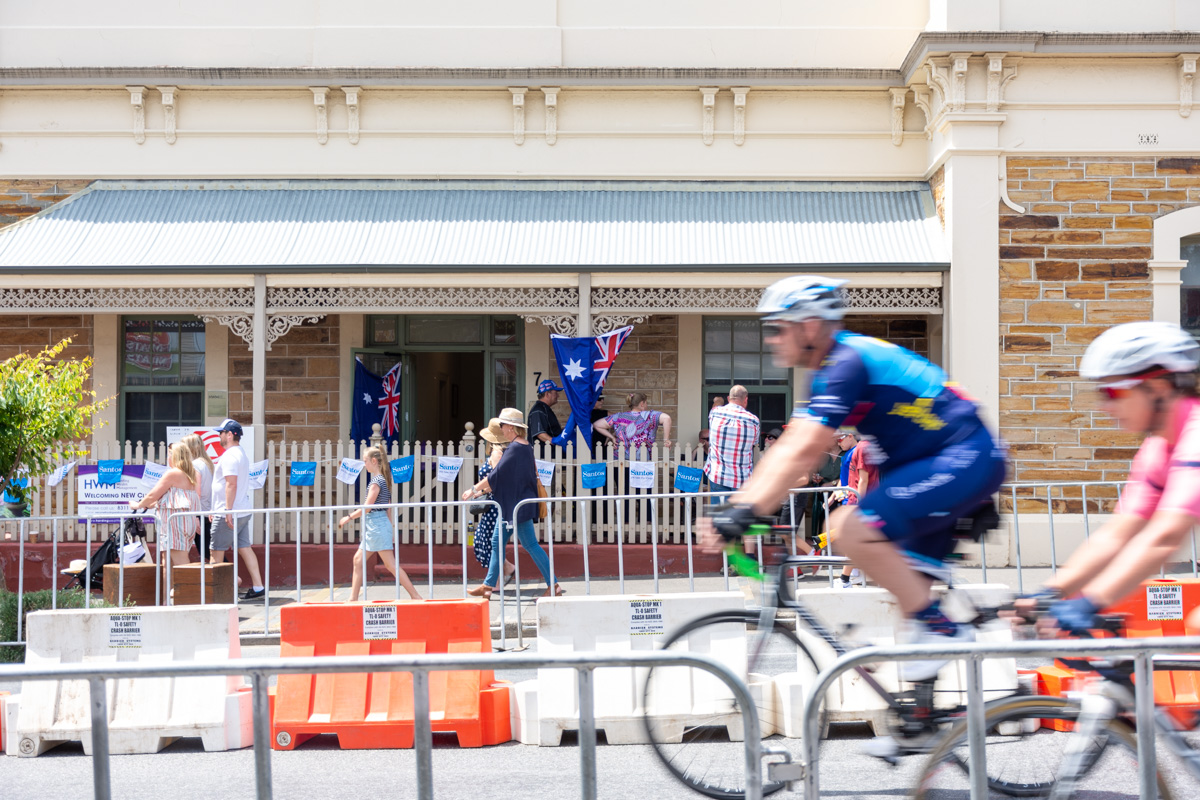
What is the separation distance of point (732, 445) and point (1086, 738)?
735 cm

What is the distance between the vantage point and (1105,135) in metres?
11.6

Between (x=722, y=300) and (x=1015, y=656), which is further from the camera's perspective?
(x=722, y=300)

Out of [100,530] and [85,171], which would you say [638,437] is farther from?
[85,171]

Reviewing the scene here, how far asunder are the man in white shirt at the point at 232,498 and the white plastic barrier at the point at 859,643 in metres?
6.28

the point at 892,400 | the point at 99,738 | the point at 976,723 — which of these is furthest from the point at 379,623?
the point at 976,723

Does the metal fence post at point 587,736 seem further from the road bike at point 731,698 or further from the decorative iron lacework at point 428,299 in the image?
the decorative iron lacework at point 428,299

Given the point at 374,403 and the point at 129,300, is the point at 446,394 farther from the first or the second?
the point at 129,300

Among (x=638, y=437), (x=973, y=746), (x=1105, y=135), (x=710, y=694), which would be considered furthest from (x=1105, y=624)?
(x=1105, y=135)

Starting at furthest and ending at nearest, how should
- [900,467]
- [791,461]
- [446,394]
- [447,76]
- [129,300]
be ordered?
[446,394]
[447,76]
[129,300]
[900,467]
[791,461]

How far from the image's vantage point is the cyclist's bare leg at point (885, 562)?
3.76 m

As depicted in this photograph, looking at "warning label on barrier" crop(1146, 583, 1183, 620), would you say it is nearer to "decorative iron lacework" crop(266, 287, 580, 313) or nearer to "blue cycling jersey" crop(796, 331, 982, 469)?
"blue cycling jersey" crop(796, 331, 982, 469)

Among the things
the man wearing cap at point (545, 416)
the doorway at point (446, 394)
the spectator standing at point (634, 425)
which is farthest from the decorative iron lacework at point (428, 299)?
the doorway at point (446, 394)

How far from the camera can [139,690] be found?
18.9 ft

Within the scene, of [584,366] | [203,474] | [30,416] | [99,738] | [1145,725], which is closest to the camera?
[1145,725]
